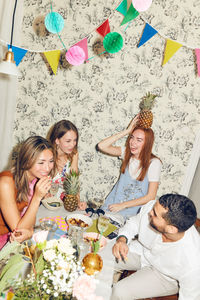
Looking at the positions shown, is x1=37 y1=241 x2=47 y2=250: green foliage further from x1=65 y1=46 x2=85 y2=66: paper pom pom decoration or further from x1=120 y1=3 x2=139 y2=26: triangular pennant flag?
x1=120 y1=3 x2=139 y2=26: triangular pennant flag

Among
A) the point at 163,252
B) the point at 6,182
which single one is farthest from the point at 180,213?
the point at 6,182

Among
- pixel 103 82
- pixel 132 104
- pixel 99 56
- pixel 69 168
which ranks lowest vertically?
pixel 69 168

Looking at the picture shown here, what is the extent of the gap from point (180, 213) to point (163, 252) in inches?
16.6

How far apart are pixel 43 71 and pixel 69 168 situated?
1.47 metres

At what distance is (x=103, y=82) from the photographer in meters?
3.23

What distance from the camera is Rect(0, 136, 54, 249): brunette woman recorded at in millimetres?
1743

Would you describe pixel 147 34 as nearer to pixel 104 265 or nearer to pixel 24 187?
pixel 24 187

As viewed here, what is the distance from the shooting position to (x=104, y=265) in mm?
1540

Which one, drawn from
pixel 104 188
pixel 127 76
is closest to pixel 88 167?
pixel 104 188

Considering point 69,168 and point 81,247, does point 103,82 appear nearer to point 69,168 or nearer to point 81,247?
point 69,168

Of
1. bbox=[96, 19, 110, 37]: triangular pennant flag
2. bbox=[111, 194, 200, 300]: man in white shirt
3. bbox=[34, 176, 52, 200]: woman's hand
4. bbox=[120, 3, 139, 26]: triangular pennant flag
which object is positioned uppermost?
bbox=[120, 3, 139, 26]: triangular pennant flag

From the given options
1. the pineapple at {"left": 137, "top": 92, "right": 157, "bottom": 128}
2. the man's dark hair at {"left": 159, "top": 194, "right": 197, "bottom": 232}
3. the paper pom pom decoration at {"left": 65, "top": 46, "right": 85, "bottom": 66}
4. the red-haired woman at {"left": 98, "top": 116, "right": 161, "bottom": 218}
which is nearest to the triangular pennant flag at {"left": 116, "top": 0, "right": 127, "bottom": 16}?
the paper pom pom decoration at {"left": 65, "top": 46, "right": 85, "bottom": 66}

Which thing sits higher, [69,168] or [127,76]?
[127,76]

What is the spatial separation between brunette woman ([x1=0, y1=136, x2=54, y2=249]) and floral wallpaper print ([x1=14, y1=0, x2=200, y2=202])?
1517 millimetres
